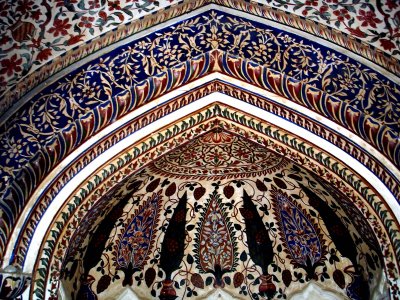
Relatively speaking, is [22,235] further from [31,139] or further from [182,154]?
[182,154]

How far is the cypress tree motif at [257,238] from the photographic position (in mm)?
4246

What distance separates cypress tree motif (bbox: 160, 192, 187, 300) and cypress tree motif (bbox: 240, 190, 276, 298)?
49 centimetres

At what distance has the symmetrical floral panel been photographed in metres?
3.96

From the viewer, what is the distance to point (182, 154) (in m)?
3.97

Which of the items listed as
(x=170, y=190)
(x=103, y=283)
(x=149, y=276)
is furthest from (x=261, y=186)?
(x=103, y=283)

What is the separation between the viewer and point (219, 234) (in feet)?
14.3

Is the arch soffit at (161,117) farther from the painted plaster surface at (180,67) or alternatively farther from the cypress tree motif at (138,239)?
the cypress tree motif at (138,239)

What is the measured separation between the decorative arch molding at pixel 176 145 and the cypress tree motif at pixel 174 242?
3.14 feet

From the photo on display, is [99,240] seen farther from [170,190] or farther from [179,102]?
[179,102]

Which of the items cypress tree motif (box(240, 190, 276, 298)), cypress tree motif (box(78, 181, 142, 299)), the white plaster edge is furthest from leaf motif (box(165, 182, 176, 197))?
the white plaster edge

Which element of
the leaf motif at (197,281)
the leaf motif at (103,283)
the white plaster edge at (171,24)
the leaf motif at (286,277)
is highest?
the white plaster edge at (171,24)

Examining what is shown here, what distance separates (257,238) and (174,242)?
2.22 ft

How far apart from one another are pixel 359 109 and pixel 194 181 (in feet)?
5.10

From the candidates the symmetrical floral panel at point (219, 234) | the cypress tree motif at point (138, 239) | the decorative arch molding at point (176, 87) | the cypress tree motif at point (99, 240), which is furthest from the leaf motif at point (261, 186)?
the decorative arch molding at point (176, 87)
